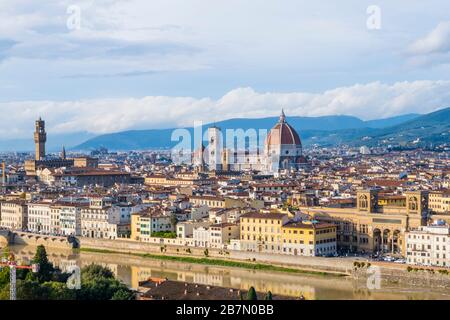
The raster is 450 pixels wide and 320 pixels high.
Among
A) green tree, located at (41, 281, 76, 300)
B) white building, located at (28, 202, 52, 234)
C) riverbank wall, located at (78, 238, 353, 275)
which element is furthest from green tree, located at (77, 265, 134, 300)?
white building, located at (28, 202, 52, 234)

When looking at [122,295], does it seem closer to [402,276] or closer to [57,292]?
[57,292]

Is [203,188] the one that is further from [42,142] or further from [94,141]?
[94,141]

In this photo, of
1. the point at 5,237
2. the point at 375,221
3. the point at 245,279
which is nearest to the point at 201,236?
the point at 245,279

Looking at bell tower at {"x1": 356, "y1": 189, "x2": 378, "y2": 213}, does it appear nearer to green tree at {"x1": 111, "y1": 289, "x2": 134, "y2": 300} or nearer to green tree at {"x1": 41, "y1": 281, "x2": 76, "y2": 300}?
green tree at {"x1": 111, "y1": 289, "x2": 134, "y2": 300}

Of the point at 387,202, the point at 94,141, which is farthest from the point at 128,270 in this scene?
the point at 94,141

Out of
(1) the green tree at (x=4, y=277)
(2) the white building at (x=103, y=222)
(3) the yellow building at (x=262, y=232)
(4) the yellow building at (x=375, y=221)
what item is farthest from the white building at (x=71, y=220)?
(1) the green tree at (x=4, y=277)

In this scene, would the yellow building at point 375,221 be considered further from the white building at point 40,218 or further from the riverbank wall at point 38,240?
the white building at point 40,218
